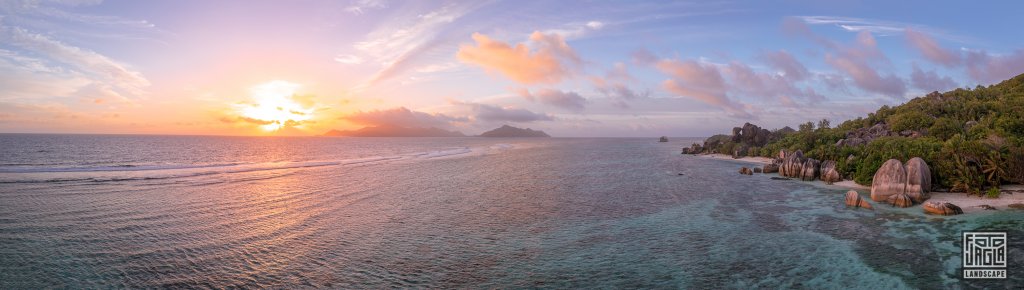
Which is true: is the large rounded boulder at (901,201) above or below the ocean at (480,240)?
above

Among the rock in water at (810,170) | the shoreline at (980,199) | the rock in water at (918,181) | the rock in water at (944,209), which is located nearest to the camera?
the rock in water at (944,209)

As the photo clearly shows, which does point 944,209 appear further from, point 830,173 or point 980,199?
point 830,173

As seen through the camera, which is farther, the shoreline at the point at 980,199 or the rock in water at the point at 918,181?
the rock in water at the point at 918,181

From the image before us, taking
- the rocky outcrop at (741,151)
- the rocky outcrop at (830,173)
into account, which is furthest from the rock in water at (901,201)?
the rocky outcrop at (741,151)

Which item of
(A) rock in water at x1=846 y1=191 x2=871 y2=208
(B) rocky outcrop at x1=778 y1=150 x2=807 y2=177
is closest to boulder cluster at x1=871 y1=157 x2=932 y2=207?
(A) rock in water at x1=846 y1=191 x2=871 y2=208

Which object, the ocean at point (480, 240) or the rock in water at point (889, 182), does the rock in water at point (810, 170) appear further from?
the rock in water at point (889, 182)

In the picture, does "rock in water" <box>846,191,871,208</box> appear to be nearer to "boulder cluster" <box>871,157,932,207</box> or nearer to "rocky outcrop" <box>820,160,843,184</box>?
"boulder cluster" <box>871,157,932,207</box>

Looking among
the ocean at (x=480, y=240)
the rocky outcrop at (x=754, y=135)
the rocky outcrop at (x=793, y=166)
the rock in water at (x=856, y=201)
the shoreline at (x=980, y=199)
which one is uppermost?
the rocky outcrop at (x=754, y=135)
